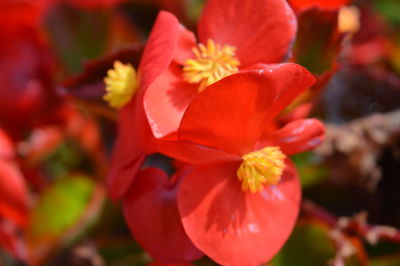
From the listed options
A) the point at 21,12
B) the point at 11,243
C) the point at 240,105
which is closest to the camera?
the point at 240,105

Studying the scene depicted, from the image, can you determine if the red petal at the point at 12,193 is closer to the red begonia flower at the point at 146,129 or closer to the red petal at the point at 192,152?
the red begonia flower at the point at 146,129

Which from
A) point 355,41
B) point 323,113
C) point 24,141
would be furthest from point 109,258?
point 355,41

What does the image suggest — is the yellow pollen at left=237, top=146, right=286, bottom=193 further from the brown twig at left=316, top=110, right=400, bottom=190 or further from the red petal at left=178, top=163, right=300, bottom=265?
the brown twig at left=316, top=110, right=400, bottom=190

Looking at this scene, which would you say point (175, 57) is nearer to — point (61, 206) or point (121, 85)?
point (121, 85)

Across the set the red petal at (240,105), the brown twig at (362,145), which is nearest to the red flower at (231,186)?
the red petal at (240,105)

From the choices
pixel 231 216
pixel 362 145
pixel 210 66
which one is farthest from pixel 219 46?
pixel 362 145
